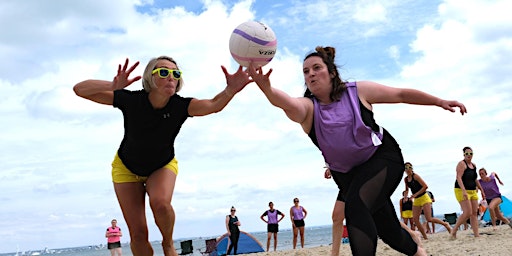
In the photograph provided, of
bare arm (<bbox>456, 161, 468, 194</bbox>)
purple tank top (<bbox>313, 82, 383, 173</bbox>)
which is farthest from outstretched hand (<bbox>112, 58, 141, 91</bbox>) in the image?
bare arm (<bbox>456, 161, 468, 194</bbox>)

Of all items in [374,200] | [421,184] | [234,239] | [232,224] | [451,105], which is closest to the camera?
[374,200]

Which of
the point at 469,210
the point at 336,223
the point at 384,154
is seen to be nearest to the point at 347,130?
the point at 384,154

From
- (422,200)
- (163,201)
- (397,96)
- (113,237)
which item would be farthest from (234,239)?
(397,96)

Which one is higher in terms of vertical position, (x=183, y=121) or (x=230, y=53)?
(x=230, y=53)

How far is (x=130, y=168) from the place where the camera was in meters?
5.24

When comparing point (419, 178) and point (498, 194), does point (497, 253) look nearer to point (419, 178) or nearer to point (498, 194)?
point (419, 178)

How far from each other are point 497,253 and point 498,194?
6.86 m

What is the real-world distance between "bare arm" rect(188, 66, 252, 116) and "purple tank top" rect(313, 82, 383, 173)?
1.00 meters

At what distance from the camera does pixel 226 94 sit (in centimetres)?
511

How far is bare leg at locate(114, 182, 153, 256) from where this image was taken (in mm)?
5191

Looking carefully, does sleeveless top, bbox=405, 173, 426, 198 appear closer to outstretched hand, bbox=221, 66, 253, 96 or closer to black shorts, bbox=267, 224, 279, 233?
black shorts, bbox=267, 224, 279, 233

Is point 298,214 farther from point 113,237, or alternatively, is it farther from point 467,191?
point 467,191

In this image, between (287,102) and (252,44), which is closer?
(287,102)

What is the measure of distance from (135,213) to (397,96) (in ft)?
8.72
